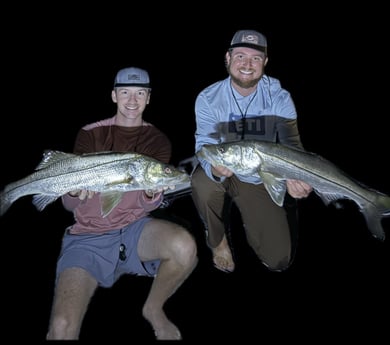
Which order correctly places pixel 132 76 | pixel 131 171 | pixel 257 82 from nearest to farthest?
pixel 131 171 < pixel 132 76 < pixel 257 82

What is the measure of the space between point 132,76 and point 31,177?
121 cm

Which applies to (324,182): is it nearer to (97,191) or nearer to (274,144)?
(274,144)

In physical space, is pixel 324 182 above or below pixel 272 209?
above

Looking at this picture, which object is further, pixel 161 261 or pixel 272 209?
pixel 272 209

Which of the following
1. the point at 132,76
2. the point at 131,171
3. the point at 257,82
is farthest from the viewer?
the point at 257,82

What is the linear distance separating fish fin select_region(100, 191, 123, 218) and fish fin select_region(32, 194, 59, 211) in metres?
0.41

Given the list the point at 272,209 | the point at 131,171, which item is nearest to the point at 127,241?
the point at 131,171

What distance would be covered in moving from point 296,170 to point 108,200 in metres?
1.55

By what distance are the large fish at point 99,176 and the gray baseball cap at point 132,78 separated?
68 centimetres

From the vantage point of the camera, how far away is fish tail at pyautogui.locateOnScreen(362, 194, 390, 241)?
9.86 ft

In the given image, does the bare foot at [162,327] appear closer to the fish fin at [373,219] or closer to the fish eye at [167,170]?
the fish eye at [167,170]

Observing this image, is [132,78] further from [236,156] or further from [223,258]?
[223,258]

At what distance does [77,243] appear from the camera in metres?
3.06

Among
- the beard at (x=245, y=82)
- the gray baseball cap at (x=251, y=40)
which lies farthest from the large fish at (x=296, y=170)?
the gray baseball cap at (x=251, y=40)
